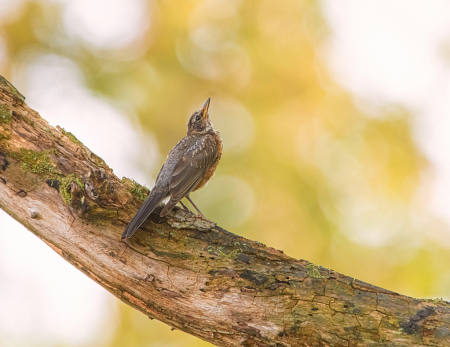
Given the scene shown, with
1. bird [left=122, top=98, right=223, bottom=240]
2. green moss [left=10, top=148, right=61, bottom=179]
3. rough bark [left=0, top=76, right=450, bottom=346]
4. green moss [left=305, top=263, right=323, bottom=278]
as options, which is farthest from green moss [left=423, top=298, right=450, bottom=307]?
green moss [left=10, top=148, right=61, bottom=179]

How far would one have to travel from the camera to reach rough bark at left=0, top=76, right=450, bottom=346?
3027 mm

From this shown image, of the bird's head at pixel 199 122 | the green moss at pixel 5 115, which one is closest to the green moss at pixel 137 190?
the green moss at pixel 5 115

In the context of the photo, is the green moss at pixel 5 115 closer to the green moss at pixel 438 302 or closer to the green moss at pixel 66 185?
the green moss at pixel 66 185

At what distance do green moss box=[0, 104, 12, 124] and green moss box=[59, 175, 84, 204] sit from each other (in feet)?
2.68

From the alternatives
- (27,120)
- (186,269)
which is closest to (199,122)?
(27,120)

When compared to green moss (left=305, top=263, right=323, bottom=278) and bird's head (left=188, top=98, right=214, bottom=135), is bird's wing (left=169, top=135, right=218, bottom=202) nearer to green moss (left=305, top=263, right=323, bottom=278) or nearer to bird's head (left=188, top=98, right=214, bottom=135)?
bird's head (left=188, top=98, right=214, bottom=135)

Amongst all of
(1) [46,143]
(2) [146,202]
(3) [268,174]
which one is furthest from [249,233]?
(1) [46,143]

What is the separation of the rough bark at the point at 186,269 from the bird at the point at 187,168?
0.62ft

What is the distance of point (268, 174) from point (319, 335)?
5816 millimetres

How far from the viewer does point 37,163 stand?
3.54m

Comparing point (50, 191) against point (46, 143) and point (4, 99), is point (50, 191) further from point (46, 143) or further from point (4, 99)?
point (4, 99)

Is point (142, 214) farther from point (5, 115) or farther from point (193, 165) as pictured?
point (193, 165)

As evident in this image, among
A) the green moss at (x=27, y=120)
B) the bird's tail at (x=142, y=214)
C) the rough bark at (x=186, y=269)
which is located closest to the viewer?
the rough bark at (x=186, y=269)

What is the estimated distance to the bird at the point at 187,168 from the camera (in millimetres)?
3949
